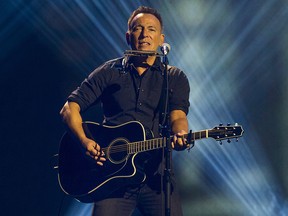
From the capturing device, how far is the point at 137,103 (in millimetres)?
3428

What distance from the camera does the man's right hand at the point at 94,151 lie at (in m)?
3.26

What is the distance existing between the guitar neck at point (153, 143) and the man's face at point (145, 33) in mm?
770

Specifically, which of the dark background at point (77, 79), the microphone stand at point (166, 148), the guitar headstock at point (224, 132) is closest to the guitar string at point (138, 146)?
the microphone stand at point (166, 148)

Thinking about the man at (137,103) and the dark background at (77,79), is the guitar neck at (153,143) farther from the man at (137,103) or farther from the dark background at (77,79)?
the dark background at (77,79)

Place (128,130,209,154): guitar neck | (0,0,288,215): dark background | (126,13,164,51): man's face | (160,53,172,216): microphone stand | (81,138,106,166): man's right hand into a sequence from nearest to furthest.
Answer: (160,53,172,216): microphone stand < (128,130,209,154): guitar neck < (81,138,106,166): man's right hand < (126,13,164,51): man's face < (0,0,288,215): dark background

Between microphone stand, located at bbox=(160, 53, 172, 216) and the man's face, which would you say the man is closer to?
the man's face

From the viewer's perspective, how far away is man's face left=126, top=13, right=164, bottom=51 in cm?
356

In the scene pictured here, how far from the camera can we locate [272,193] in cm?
511

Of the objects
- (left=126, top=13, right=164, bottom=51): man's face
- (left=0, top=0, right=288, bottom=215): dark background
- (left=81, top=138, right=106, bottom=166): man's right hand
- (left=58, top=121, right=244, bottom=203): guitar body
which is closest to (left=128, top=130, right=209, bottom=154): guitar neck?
(left=58, top=121, right=244, bottom=203): guitar body

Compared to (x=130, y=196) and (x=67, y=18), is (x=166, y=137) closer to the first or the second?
(x=130, y=196)

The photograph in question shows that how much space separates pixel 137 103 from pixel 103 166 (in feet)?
1.74

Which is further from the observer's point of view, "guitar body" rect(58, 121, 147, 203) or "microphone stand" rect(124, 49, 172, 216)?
"guitar body" rect(58, 121, 147, 203)

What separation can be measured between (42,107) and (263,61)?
2.68 metres

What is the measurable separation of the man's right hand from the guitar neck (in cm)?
21
